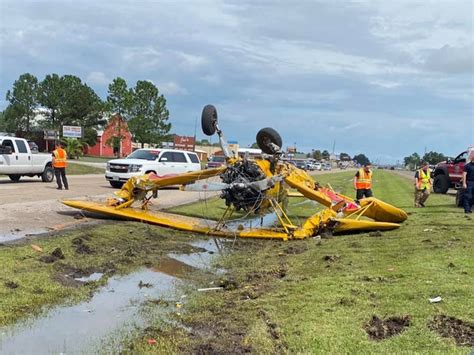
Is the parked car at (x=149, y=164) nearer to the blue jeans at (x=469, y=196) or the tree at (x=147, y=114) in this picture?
the blue jeans at (x=469, y=196)

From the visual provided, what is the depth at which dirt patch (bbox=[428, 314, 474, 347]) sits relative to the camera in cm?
470

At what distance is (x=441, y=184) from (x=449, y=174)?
2.58 feet

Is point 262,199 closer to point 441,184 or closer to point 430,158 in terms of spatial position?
point 441,184

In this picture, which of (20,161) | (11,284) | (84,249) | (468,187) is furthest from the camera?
(20,161)

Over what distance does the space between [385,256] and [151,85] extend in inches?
2397

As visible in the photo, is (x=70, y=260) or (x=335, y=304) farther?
(x=70, y=260)

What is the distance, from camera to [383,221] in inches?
496

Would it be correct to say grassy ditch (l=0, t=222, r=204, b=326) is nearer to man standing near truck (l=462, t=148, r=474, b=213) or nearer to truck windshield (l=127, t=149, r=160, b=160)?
man standing near truck (l=462, t=148, r=474, b=213)

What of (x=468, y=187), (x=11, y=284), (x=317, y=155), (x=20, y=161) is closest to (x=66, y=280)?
(x=11, y=284)

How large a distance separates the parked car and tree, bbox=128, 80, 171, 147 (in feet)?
133

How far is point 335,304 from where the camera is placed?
596cm

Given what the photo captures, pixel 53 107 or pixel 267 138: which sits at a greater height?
pixel 53 107

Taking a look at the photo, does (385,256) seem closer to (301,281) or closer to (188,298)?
(301,281)

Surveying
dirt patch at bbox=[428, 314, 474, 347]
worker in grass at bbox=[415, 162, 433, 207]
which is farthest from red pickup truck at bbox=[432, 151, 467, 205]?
dirt patch at bbox=[428, 314, 474, 347]
